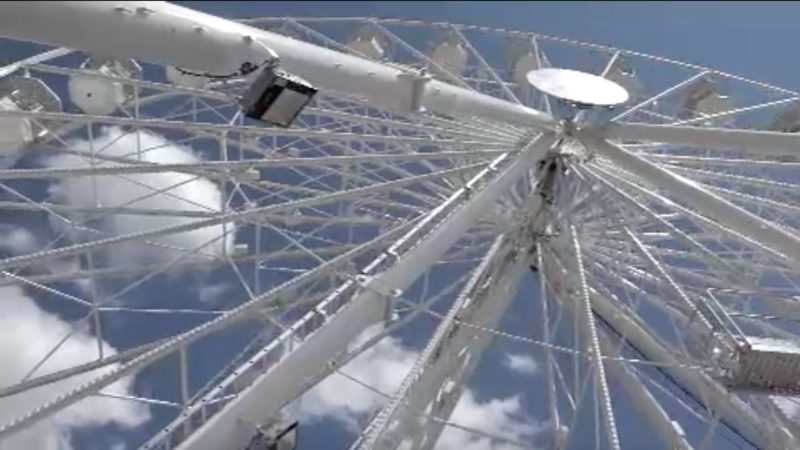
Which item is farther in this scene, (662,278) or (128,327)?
(128,327)

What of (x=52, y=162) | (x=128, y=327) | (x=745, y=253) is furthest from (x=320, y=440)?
(x=745, y=253)

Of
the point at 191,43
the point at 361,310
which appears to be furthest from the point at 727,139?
the point at 191,43

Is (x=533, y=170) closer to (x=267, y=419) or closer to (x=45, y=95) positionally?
(x=267, y=419)

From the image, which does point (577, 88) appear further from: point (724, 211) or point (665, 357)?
point (724, 211)

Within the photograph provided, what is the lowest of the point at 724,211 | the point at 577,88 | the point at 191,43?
the point at 724,211

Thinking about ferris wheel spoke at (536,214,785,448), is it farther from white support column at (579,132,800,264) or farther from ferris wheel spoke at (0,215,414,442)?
ferris wheel spoke at (0,215,414,442)

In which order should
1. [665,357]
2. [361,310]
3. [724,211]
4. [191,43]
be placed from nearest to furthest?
Result: [191,43] < [361,310] < [724,211] < [665,357]

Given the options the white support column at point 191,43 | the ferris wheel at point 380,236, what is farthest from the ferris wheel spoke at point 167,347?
the white support column at point 191,43
